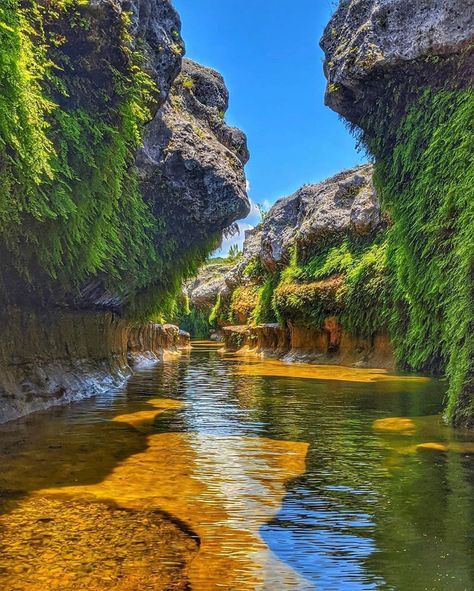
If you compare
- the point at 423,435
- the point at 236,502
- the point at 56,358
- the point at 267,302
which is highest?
the point at 267,302

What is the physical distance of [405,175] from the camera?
483 inches

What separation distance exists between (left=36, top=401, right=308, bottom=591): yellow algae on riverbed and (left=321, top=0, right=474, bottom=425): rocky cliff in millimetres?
3643

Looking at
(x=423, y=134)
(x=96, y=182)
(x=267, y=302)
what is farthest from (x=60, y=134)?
(x=267, y=302)

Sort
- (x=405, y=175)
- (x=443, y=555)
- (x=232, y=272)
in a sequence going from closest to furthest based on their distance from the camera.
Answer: (x=443, y=555), (x=405, y=175), (x=232, y=272)

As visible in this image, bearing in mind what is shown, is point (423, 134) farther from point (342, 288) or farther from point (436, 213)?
point (342, 288)

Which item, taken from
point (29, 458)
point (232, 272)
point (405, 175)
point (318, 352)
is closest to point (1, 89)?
point (29, 458)

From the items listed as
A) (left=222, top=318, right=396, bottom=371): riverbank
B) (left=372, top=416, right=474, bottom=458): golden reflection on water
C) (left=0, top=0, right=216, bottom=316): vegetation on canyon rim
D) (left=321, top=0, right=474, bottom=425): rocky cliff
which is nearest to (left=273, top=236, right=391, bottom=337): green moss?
(left=222, top=318, right=396, bottom=371): riverbank

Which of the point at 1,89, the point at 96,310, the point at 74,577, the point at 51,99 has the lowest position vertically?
the point at 74,577

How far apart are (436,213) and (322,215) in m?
18.6

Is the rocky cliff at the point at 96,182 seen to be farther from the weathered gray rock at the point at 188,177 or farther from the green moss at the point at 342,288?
the green moss at the point at 342,288

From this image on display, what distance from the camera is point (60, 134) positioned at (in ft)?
26.8

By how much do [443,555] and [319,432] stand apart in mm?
4346

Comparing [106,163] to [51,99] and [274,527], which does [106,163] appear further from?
[274,527]

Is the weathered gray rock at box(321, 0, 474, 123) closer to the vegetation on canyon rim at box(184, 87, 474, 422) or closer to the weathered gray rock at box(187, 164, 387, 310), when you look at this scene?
the vegetation on canyon rim at box(184, 87, 474, 422)
